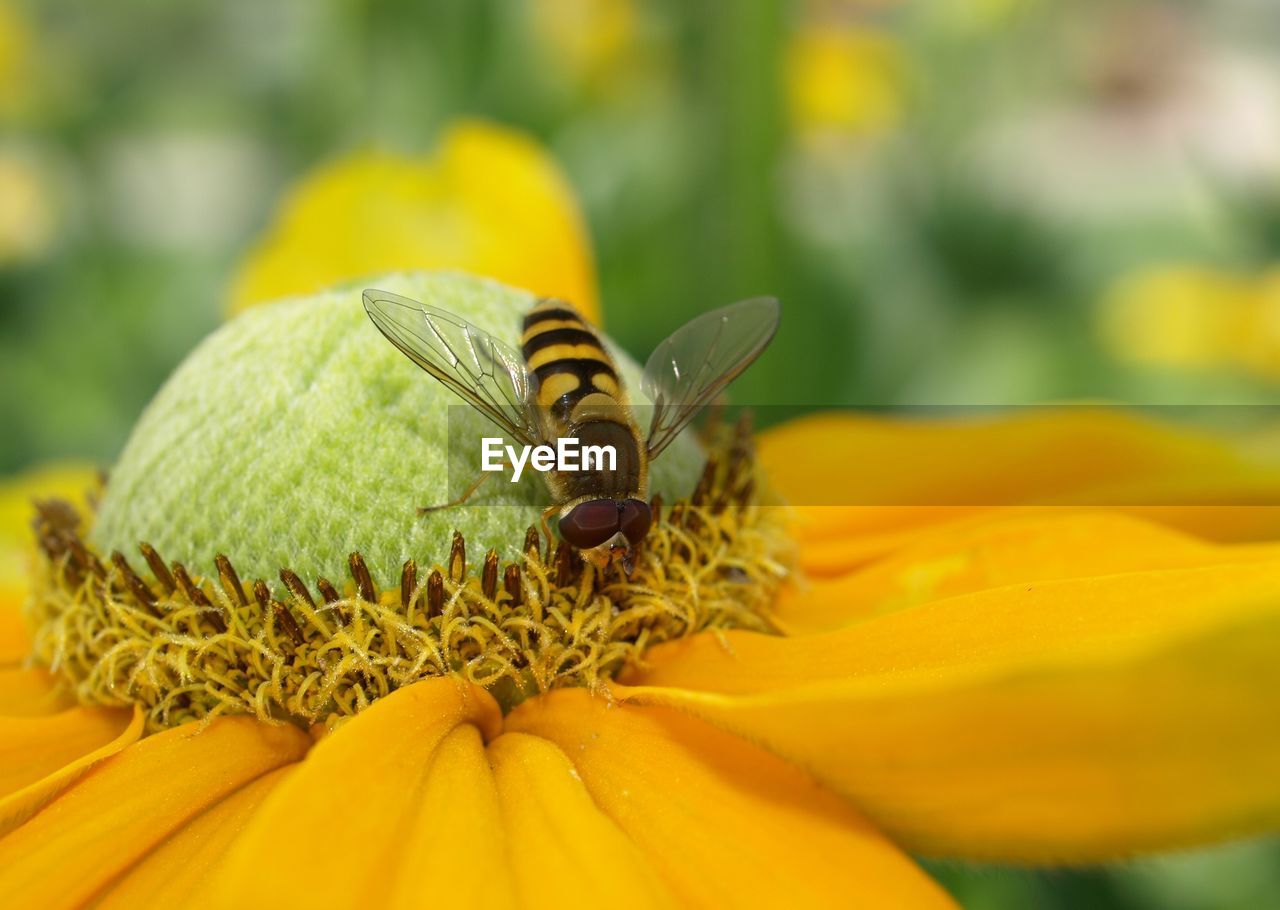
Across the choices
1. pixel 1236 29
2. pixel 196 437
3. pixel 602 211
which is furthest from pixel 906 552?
pixel 1236 29

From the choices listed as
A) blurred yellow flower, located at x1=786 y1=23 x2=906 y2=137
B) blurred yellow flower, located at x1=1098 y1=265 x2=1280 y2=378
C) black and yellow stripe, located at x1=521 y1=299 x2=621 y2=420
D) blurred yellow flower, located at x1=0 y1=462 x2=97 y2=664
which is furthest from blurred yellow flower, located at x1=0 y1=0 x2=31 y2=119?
black and yellow stripe, located at x1=521 y1=299 x2=621 y2=420

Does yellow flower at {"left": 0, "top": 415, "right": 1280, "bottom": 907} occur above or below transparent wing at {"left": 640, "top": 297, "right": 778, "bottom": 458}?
below

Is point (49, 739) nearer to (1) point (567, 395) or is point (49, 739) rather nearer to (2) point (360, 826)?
(2) point (360, 826)

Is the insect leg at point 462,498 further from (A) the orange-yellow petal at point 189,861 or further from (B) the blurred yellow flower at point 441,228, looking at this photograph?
(B) the blurred yellow flower at point 441,228

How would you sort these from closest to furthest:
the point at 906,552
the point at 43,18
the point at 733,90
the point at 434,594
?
1. the point at 434,594
2. the point at 906,552
3. the point at 733,90
4. the point at 43,18

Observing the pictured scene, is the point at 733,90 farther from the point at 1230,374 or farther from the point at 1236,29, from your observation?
the point at 1236,29
